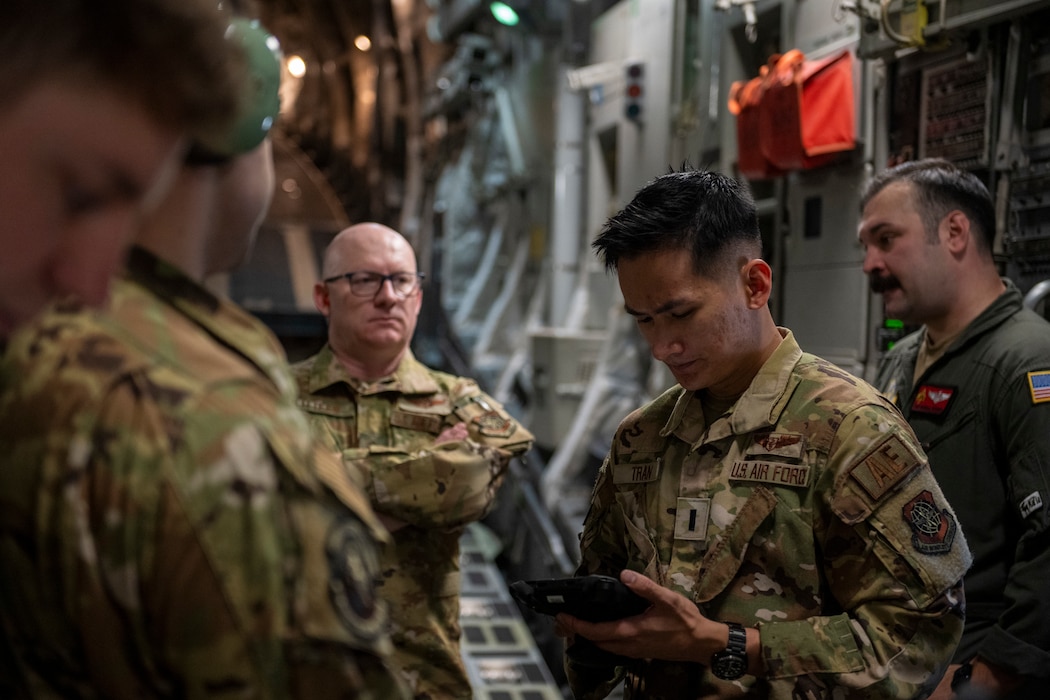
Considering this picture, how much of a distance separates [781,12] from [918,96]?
1.46 meters

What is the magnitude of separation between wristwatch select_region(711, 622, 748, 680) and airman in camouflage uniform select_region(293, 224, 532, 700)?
94 centimetres

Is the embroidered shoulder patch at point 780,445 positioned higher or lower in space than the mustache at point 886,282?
lower

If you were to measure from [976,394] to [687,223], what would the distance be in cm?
122

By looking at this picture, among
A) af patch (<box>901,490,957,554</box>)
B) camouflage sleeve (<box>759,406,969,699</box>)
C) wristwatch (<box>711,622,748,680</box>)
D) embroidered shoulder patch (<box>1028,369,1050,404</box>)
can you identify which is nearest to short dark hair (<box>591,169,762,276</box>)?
camouflage sleeve (<box>759,406,969,699</box>)

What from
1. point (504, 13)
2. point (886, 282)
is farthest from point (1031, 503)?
point (504, 13)

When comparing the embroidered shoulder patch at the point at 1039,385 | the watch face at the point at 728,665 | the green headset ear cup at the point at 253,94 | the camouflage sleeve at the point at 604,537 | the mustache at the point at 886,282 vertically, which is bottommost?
the watch face at the point at 728,665

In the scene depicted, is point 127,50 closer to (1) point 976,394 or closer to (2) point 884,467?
(2) point 884,467

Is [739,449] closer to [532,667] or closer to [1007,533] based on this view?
[1007,533]

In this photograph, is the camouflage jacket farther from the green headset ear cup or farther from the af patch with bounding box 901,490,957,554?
the green headset ear cup

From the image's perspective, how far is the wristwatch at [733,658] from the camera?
167 centimetres

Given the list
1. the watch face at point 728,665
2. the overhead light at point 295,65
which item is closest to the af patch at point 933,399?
the watch face at point 728,665

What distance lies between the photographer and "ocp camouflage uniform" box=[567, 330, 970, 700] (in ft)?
5.33

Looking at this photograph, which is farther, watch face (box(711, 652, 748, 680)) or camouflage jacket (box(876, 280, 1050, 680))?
camouflage jacket (box(876, 280, 1050, 680))

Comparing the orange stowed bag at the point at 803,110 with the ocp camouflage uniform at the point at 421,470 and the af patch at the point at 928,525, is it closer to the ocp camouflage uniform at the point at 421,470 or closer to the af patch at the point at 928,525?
the ocp camouflage uniform at the point at 421,470
